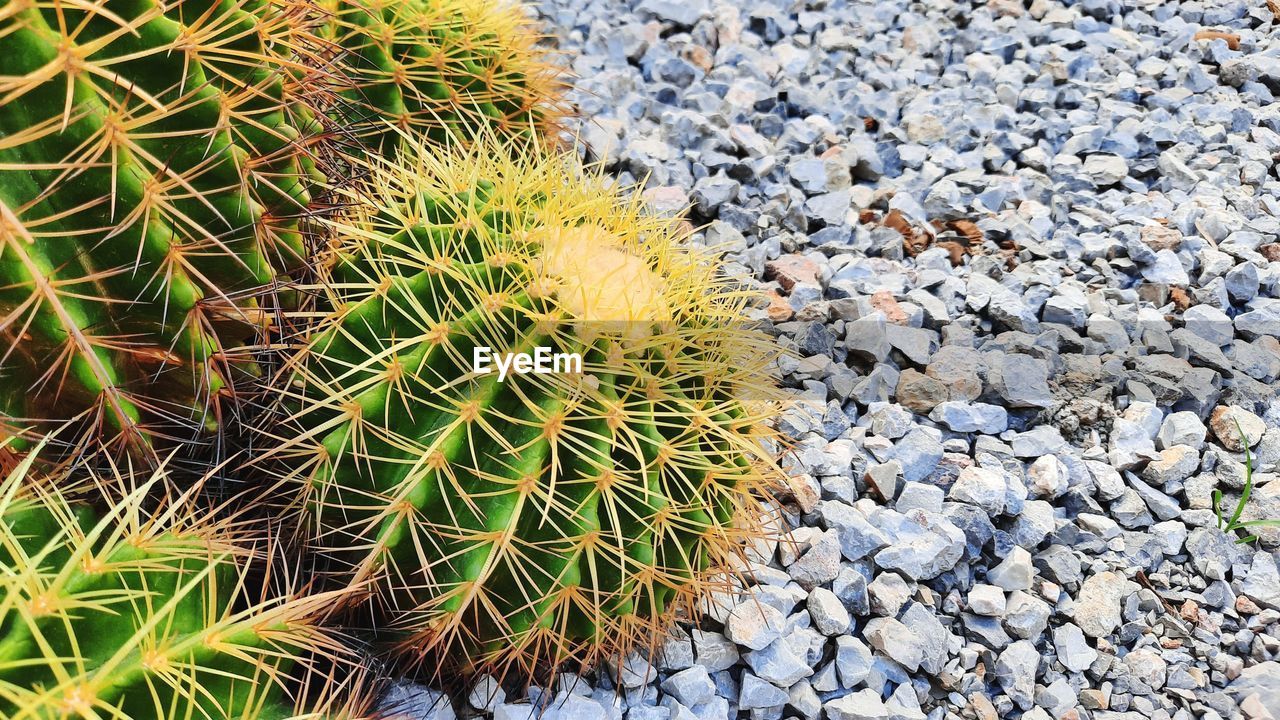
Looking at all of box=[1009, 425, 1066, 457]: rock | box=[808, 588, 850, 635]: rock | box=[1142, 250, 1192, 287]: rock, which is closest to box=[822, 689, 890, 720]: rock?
box=[808, 588, 850, 635]: rock

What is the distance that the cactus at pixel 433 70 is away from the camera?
226 cm

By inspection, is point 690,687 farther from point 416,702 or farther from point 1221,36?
point 1221,36

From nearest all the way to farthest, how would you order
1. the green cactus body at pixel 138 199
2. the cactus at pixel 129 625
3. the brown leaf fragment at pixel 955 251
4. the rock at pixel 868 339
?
1. the cactus at pixel 129 625
2. the green cactus body at pixel 138 199
3. the rock at pixel 868 339
4. the brown leaf fragment at pixel 955 251

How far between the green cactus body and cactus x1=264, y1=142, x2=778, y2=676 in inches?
5.5

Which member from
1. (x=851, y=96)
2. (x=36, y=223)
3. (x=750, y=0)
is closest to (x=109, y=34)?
(x=36, y=223)

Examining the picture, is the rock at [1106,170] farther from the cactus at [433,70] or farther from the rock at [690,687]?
the rock at [690,687]

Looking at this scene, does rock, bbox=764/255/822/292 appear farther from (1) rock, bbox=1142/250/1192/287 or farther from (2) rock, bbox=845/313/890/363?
(1) rock, bbox=1142/250/1192/287

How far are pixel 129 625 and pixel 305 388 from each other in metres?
0.48

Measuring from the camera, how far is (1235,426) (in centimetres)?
241

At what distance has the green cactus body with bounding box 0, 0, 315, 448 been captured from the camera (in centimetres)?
120

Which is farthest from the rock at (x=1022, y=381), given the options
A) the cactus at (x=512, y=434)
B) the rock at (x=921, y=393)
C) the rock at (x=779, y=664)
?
the cactus at (x=512, y=434)

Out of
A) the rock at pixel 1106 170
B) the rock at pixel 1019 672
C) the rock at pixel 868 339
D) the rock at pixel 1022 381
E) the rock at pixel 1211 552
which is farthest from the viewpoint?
the rock at pixel 1106 170

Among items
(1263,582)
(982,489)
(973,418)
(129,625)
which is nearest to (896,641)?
(982,489)

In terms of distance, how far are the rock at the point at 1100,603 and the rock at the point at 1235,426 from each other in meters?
0.59
